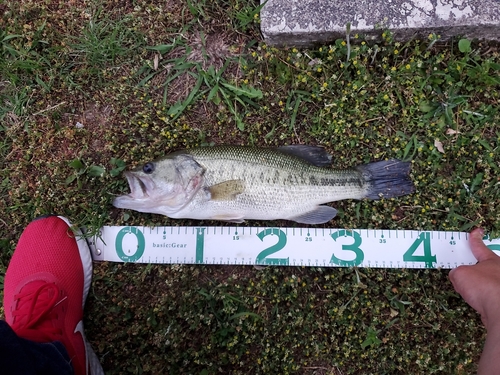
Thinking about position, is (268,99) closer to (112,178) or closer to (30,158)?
(112,178)

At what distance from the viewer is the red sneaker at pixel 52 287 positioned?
11.2 ft

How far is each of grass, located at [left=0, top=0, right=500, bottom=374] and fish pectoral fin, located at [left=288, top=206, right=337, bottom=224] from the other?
22cm

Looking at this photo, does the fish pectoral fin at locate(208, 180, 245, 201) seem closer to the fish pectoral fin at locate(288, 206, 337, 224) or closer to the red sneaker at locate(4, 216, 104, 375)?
the fish pectoral fin at locate(288, 206, 337, 224)

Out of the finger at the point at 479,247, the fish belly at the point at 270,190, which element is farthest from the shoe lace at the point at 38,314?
the finger at the point at 479,247

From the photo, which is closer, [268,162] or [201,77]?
[268,162]

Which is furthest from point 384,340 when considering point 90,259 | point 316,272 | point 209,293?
point 90,259

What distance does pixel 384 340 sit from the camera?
12.1ft

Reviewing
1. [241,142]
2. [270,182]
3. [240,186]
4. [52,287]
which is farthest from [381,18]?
[52,287]

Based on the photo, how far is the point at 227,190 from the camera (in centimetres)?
351

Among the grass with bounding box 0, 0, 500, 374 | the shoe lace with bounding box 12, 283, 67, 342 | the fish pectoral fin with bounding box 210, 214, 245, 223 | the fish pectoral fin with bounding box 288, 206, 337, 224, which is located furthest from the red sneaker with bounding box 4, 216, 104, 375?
the fish pectoral fin with bounding box 288, 206, 337, 224

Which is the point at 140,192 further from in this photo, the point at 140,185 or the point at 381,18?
the point at 381,18

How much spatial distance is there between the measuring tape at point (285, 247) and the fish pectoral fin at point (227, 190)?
0.45 meters

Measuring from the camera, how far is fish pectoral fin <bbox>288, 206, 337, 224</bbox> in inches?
145

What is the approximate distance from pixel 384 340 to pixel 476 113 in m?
2.42
